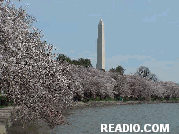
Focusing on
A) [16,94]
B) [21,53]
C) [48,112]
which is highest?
[21,53]

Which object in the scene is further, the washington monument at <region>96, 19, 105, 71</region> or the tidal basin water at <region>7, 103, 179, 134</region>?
the washington monument at <region>96, 19, 105, 71</region>

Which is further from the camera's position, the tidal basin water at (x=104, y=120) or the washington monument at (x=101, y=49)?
the washington monument at (x=101, y=49)

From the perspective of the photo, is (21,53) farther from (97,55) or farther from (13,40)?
(97,55)

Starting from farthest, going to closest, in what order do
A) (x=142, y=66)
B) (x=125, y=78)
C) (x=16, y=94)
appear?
(x=142, y=66) → (x=125, y=78) → (x=16, y=94)

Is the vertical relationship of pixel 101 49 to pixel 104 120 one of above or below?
above

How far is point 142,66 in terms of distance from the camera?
412 ft

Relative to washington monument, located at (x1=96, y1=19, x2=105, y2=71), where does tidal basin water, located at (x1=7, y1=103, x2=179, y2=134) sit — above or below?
below

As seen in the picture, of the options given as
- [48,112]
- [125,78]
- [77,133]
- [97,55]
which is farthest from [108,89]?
[97,55]

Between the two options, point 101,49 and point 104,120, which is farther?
point 101,49

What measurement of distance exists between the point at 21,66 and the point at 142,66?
378 feet

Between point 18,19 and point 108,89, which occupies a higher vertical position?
point 18,19

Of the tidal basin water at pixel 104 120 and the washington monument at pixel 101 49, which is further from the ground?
the washington monument at pixel 101 49

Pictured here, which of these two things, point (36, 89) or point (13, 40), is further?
point (36, 89)

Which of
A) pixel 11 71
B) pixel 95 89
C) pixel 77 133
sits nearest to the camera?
pixel 11 71
